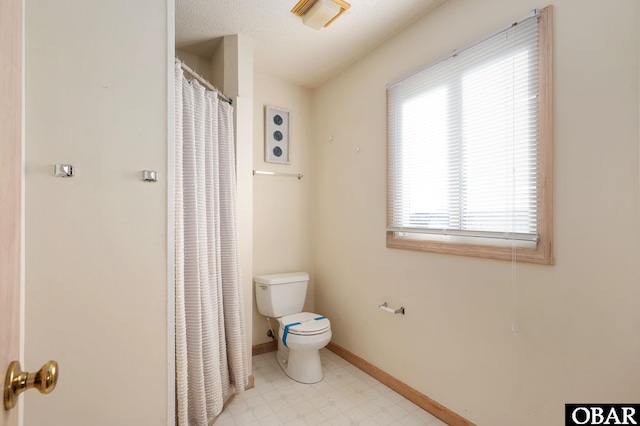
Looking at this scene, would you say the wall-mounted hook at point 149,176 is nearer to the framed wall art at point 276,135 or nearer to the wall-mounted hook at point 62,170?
the wall-mounted hook at point 62,170

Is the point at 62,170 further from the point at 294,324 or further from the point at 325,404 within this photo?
the point at 325,404

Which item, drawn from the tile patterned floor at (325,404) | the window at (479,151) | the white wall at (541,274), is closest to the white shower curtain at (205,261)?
the tile patterned floor at (325,404)

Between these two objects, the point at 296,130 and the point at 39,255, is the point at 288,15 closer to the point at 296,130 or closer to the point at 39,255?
the point at 296,130

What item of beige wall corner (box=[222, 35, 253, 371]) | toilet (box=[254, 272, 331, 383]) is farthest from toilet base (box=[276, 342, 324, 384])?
beige wall corner (box=[222, 35, 253, 371])

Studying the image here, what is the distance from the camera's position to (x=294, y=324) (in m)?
2.26

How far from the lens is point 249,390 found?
212 cm

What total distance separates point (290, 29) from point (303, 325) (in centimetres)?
211

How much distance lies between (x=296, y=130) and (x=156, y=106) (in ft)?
6.00

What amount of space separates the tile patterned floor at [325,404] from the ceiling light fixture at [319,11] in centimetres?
243

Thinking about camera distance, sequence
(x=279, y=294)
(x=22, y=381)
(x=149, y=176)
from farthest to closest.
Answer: (x=279, y=294), (x=149, y=176), (x=22, y=381)

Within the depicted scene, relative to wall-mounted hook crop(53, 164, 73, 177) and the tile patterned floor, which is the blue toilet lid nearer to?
the tile patterned floor

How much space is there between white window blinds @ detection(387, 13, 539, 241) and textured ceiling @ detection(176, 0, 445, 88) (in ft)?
1.29

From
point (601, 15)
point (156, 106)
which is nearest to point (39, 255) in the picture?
point (156, 106)

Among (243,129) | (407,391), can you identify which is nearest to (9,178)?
(243,129)
